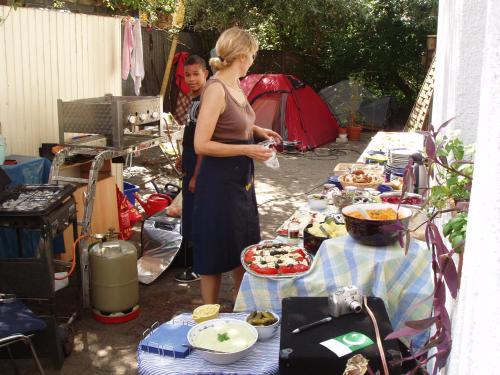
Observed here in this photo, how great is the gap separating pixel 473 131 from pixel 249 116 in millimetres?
1548

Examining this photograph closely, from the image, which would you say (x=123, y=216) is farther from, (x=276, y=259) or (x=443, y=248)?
(x=443, y=248)

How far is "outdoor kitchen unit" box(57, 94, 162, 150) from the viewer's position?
189 inches

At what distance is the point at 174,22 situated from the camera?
13.1 metres

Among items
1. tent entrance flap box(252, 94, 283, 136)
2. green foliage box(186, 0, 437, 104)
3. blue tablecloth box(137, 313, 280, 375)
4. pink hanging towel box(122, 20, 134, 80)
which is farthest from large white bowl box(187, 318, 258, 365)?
green foliage box(186, 0, 437, 104)

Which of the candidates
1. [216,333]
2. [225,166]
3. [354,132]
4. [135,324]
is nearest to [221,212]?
[225,166]

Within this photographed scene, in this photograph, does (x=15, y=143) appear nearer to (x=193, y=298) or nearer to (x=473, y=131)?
(x=193, y=298)

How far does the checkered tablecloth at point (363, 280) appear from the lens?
2.74 metres

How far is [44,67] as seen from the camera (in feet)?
18.5

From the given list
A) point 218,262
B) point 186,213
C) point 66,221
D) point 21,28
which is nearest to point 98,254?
point 66,221

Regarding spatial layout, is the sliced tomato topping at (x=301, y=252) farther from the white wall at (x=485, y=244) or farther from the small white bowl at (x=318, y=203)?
the white wall at (x=485, y=244)

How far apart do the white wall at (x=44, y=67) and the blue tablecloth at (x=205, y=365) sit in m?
3.62

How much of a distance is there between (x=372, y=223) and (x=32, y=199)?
232 cm

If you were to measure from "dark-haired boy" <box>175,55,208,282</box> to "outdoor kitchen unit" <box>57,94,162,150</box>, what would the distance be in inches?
21.1

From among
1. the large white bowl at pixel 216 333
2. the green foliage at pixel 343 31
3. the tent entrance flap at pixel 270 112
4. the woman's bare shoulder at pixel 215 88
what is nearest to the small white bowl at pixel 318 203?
the woman's bare shoulder at pixel 215 88
